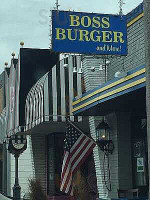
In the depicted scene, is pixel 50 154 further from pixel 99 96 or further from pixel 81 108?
pixel 99 96

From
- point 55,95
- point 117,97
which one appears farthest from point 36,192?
point 117,97

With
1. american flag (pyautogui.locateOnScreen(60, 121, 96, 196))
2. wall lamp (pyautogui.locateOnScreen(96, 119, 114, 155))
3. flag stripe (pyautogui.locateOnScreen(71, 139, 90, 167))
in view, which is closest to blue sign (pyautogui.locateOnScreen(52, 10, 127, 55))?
wall lamp (pyautogui.locateOnScreen(96, 119, 114, 155))

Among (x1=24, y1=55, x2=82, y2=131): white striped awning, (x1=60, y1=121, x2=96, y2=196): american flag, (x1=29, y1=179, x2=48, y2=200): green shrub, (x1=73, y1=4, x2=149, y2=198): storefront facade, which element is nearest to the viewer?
(x1=73, y1=4, x2=149, y2=198): storefront facade

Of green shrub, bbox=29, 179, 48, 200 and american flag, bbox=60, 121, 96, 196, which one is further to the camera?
green shrub, bbox=29, 179, 48, 200

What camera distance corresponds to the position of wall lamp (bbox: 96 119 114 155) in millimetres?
15686

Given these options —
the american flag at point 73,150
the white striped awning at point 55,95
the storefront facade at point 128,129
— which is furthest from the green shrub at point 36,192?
the storefront facade at point 128,129

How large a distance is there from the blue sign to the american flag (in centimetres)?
269

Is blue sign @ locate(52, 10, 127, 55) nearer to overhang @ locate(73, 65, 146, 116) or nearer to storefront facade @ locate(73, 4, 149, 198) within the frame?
storefront facade @ locate(73, 4, 149, 198)

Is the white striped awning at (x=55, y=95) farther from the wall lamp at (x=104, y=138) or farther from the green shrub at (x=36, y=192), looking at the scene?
the wall lamp at (x=104, y=138)

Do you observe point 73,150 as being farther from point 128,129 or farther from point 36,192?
point 36,192

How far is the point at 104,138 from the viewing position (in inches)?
622

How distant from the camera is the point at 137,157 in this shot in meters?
15.5

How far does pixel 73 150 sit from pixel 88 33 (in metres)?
3.89

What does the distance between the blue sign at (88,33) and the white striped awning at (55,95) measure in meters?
4.26
